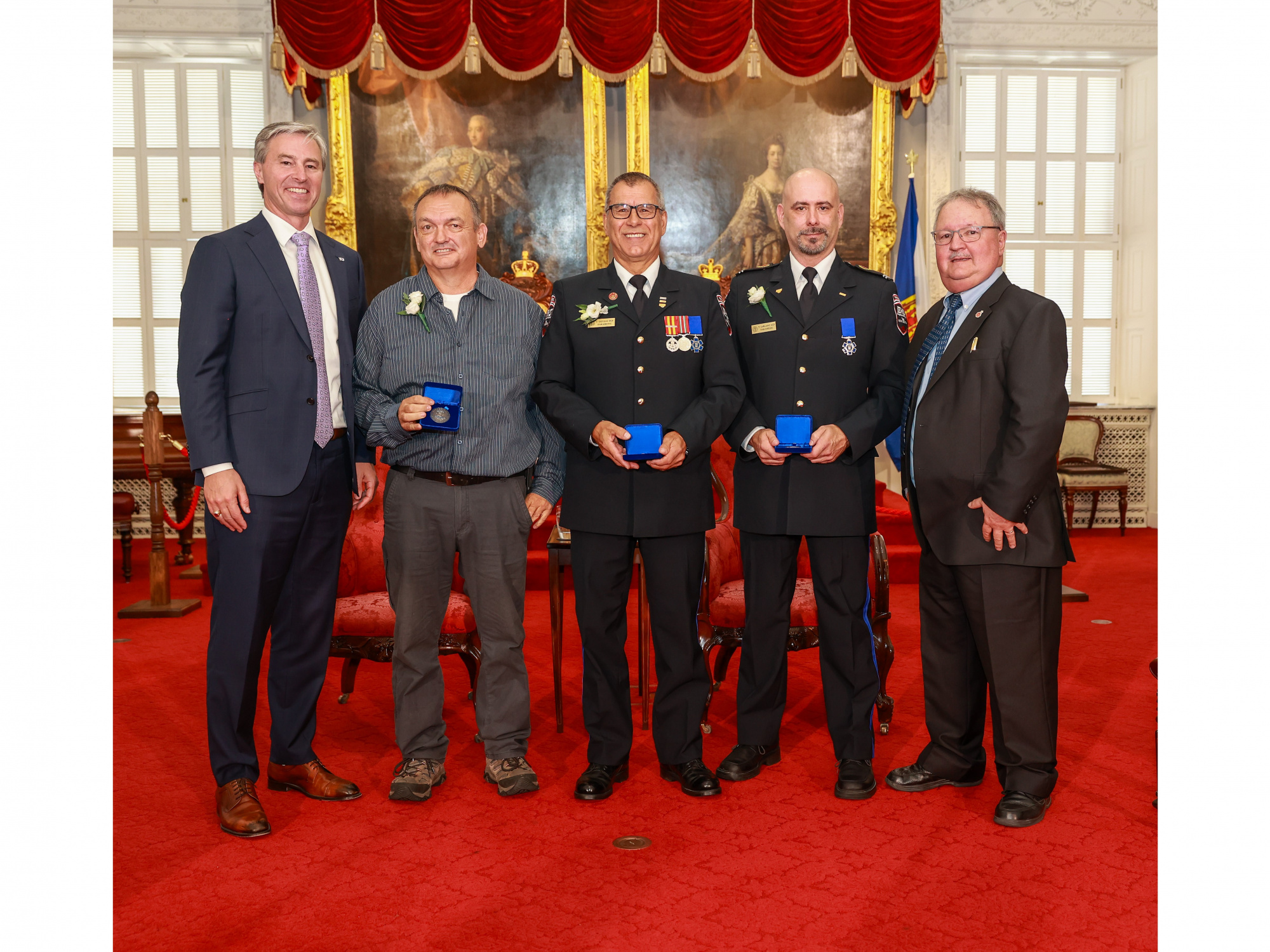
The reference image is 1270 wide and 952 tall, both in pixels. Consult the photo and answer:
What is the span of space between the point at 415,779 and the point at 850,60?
23.2 feet

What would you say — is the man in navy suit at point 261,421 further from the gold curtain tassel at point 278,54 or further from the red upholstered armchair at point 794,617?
the gold curtain tassel at point 278,54

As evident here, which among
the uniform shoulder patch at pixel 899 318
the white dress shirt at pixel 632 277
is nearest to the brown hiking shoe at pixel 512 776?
the white dress shirt at pixel 632 277

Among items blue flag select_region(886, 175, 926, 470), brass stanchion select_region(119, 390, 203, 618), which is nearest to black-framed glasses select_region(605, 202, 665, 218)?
brass stanchion select_region(119, 390, 203, 618)

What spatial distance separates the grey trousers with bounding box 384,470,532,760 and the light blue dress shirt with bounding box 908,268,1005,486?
1.16m

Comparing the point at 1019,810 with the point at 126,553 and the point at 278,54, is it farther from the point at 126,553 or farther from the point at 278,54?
the point at 278,54

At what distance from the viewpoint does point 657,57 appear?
785 cm

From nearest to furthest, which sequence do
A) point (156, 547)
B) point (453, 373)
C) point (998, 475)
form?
point (998, 475), point (453, 373), point (156, 547)

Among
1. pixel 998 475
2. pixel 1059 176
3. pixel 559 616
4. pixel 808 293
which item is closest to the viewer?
pixel 998 475

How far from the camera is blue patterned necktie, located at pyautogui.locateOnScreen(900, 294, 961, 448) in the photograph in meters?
2.82

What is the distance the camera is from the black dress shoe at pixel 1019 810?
267cm

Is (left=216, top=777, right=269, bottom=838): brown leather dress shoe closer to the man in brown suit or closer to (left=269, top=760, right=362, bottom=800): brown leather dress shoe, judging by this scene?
(left=269, top=760, right=362, bottom=800): brown leather dress shoe

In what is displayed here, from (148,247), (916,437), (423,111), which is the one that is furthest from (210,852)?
(148,247)

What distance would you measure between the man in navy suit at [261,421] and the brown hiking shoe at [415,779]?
0.39 meters

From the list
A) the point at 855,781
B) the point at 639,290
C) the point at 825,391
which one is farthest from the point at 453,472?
the point at 855,781
